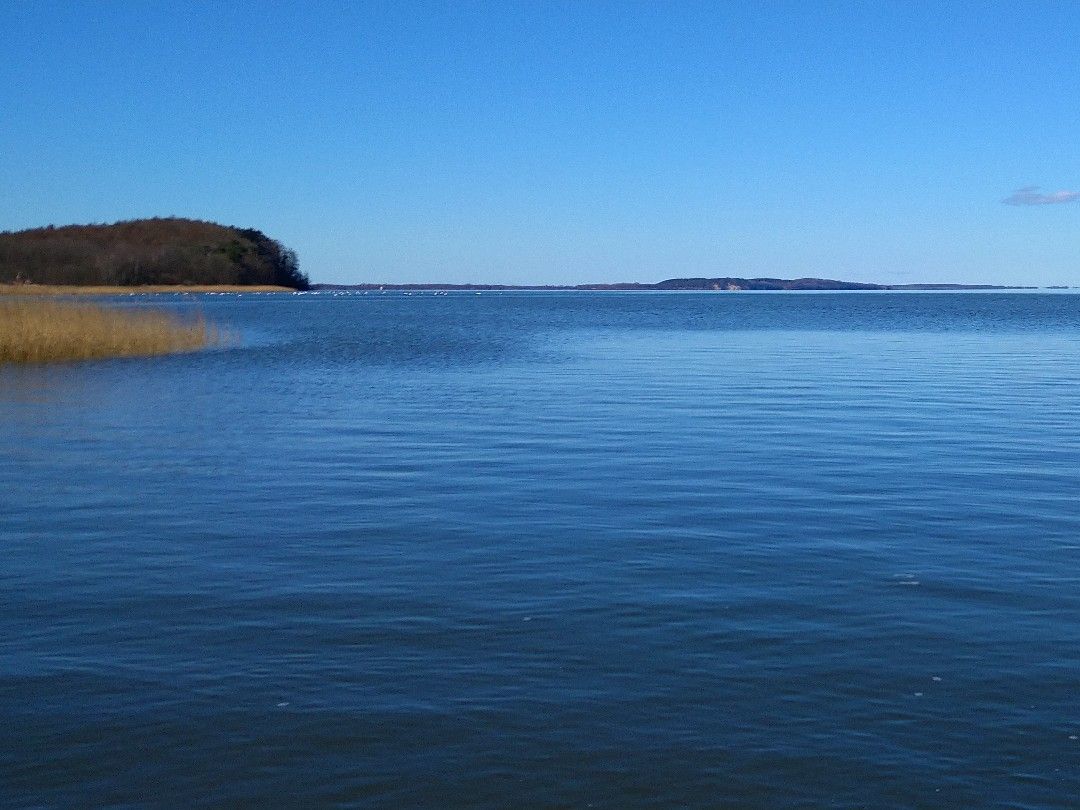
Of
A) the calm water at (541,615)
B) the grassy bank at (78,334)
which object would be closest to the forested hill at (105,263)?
the grassy bank at (78,334)

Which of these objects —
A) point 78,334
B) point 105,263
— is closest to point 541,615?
point 78,334

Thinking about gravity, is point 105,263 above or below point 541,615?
above

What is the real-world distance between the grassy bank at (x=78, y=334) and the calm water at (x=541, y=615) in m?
14.8

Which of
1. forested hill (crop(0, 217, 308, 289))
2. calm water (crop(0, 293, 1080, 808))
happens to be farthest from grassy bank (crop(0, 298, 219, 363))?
forested hill (crop(0, 217, 308, 289))

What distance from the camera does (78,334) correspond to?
34906 millimetres

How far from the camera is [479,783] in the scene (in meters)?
5.76

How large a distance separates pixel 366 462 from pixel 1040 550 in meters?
8.68

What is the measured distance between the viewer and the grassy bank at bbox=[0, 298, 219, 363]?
33000 millimetres

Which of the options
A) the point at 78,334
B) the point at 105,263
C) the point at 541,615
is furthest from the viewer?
the point at 105,263

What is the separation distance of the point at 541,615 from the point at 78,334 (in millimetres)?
29906

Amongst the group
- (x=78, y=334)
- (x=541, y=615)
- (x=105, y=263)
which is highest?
(x=105, y=263)

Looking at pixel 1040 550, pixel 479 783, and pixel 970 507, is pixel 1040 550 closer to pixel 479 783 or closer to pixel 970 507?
pixel 970 507

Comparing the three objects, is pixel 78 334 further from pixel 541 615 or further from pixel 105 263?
pixel 105 263

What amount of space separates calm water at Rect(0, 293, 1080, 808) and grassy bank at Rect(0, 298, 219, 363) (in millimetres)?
14760
